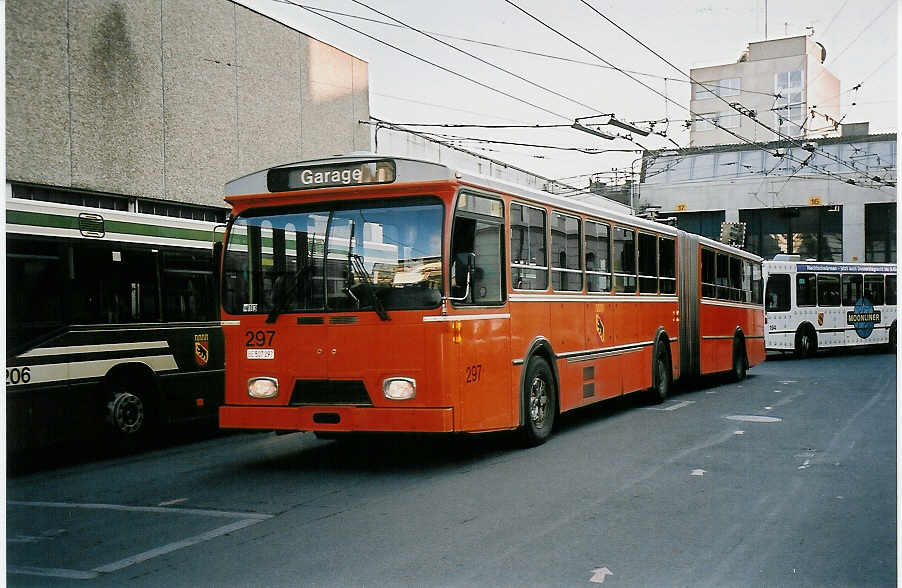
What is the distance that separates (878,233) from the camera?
36.3 metres

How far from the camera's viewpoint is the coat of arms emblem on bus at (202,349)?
1213 cm

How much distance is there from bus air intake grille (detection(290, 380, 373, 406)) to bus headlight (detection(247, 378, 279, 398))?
0.21 meters

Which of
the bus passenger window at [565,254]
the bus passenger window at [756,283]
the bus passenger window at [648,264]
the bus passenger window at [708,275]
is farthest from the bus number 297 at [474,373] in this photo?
the bus passenger window at [756,283]

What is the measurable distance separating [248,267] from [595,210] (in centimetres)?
522

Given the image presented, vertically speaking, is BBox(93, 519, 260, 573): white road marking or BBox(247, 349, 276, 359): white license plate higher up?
BBox(247, 349, 276, 359): white license plate

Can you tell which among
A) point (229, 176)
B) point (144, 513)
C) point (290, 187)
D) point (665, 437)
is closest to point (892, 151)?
point (229, 176)

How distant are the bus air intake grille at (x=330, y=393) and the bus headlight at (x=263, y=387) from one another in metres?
0.21

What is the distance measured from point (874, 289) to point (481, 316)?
2367 cm

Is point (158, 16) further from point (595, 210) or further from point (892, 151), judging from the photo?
point (892, 151)

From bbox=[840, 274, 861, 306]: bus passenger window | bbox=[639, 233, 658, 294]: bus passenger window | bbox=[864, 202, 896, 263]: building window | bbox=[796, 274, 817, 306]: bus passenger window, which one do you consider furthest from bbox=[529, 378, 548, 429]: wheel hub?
bbox=[864, 202, 896, 263]: building window

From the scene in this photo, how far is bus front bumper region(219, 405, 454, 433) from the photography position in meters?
8.66

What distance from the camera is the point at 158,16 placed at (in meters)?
17.3

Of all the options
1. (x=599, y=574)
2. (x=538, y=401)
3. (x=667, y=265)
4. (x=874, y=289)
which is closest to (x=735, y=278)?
(x=667, y=265)

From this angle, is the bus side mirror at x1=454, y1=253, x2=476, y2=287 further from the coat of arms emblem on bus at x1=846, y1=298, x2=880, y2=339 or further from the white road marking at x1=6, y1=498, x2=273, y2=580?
the coat of arms emblem on bus at x1=846, y1=298, x2=880, y2=339
